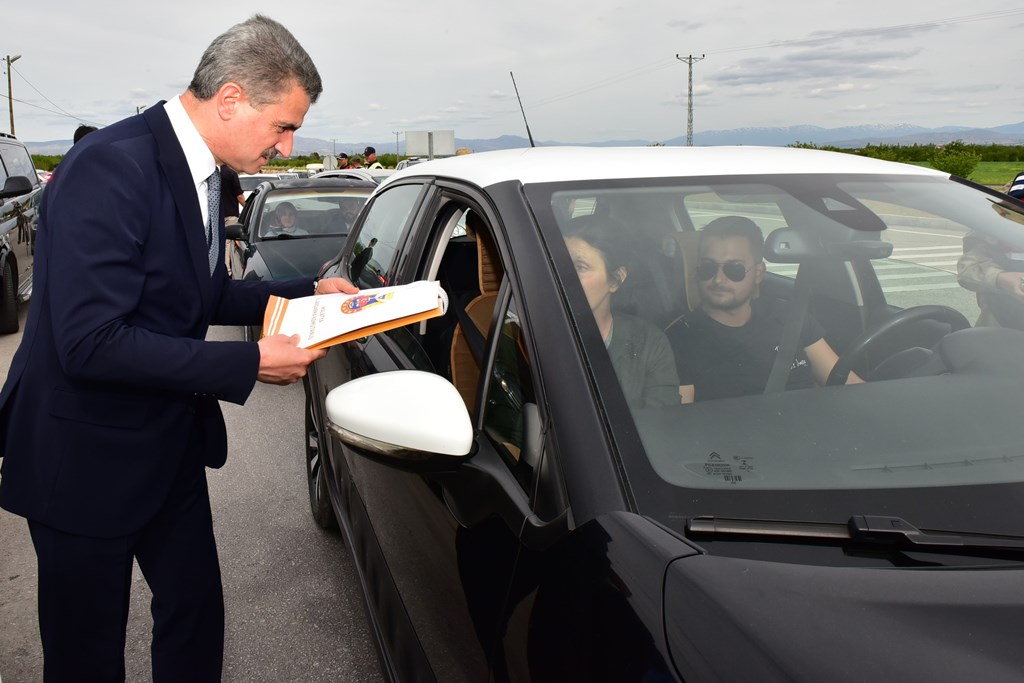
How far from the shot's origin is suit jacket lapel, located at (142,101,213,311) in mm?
1841

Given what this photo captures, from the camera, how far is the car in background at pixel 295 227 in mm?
7090

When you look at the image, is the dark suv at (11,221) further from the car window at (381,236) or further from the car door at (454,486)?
the car door at (454,486)

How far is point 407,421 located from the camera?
5.07ft

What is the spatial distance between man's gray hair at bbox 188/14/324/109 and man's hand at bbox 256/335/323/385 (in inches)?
21.2

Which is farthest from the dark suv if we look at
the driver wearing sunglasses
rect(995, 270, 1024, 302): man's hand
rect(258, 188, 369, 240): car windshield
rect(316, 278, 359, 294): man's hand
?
rect(995, 270, 1024, 302): man's hand

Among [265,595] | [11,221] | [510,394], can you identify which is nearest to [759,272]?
[510,394]

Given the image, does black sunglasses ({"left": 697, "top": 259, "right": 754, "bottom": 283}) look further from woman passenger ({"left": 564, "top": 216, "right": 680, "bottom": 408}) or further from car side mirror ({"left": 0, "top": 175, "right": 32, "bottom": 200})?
car side mirror ({"left": 0, "top": 175, "right": 32, "bottom": 200})

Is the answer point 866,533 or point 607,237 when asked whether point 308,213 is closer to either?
point 607,237

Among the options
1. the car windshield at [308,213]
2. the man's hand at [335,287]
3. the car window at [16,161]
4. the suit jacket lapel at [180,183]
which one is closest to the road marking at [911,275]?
the man's hand at [335,287]

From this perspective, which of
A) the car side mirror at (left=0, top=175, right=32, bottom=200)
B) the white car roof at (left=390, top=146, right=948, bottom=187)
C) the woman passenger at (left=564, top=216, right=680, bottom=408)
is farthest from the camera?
the car side mirror at (left=0, top=175, right=32, bottom=200)

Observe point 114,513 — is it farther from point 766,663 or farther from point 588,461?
point 766,663

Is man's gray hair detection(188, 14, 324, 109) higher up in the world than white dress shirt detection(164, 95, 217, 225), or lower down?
higher up

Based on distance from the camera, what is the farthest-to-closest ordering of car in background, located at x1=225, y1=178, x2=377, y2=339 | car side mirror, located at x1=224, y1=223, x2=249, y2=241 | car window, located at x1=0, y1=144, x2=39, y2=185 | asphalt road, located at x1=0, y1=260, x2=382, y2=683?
car window, located at x1=0, y1=144, x2=39, y2=185 < car in background, located at x1=225, y1=178, x2=377, y2=339 < car side mirror, located at x1=224, y1=223, x2=249, y2=241 < asphalt road, located at x1=0, y1=260, x2=382, y2=683

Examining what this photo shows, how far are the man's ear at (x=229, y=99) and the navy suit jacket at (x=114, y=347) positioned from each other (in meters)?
0.13
